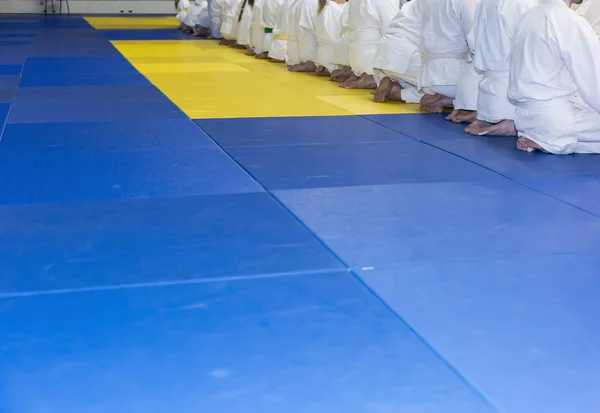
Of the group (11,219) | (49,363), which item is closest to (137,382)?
(49,363)

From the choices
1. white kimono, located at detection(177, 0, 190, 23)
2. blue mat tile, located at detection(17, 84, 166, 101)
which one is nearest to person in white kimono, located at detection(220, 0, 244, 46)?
white kimono, located at detection(177, 0, 190, 23)

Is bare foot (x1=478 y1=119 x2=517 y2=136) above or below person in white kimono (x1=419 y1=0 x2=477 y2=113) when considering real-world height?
below

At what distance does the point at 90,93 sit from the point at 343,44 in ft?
9.39

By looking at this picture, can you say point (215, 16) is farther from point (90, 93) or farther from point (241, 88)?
point (90, 93)

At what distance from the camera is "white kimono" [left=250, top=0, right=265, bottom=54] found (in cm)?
1220

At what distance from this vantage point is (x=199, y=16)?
53.9 ft

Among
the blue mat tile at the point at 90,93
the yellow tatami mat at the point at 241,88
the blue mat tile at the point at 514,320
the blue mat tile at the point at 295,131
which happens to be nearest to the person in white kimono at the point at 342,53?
the yellow tatami mat at the point at 241,88

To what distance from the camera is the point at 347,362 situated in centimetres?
248

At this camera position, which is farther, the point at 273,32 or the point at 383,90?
the point at 273,32

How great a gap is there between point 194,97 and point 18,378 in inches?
219

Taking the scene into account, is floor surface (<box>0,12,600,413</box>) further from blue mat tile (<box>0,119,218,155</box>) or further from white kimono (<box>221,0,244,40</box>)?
white kimono (<box>221,0,244,40</box>)

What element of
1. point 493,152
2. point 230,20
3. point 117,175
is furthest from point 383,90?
point 230,20

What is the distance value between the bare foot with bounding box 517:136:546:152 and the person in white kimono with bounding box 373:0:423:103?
2.01 meters

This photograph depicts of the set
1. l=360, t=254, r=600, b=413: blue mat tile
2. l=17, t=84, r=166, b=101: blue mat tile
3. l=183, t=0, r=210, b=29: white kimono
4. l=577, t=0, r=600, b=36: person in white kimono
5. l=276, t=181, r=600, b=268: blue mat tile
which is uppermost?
l=577, t=0, r=600, b=36: person in white kimono
